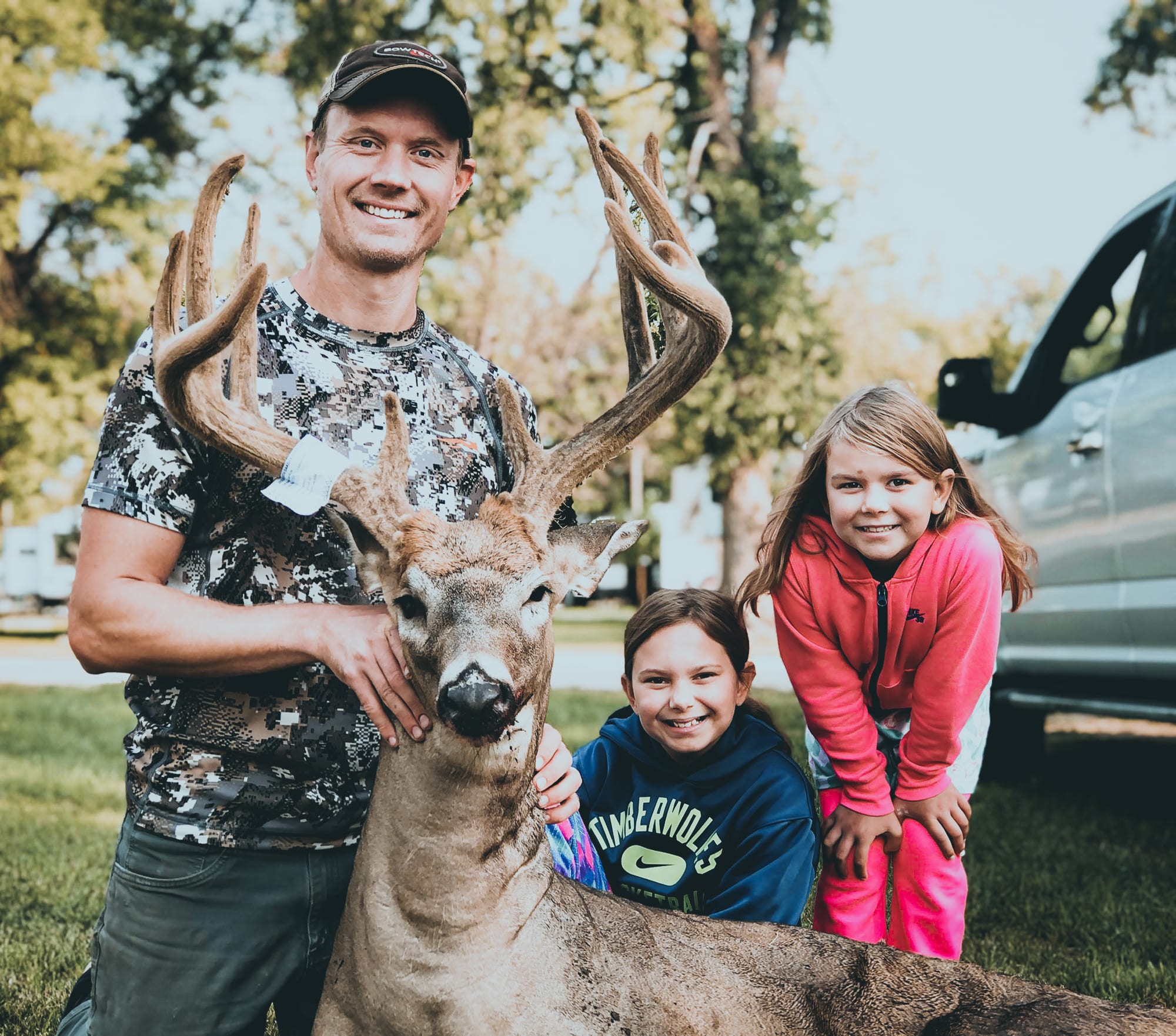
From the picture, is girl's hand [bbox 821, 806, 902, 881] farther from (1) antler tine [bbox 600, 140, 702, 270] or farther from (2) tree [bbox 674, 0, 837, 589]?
(2) tree [bbox 674, 0, 837, 589]

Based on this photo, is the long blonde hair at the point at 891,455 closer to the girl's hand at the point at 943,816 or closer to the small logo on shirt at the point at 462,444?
the girl's hand at the point at 943,816

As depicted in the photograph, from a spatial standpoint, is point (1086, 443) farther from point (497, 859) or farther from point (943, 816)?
point (497, 859)

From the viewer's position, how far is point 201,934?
279cm

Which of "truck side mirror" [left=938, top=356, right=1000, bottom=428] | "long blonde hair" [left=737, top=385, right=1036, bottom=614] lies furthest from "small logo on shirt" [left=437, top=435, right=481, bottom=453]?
"truck side mirror" [left=938, top=356, right=1000, bottom=428]

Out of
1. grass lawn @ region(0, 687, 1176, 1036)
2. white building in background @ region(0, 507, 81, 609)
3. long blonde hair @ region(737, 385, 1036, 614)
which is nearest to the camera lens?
long blonde hair @ region(737, 385, 1036, 614)

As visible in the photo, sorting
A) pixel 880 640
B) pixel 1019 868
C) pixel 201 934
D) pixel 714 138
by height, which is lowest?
pixel 1019 868

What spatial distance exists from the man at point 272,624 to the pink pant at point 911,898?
1.03 meters

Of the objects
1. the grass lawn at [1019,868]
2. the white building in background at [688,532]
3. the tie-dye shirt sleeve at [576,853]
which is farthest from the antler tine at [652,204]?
the white building in background at [688,532]

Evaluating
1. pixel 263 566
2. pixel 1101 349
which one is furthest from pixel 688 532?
pixel 263 566

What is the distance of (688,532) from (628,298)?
38977 mm

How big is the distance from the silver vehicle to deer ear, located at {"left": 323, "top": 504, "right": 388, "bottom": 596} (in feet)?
12.4

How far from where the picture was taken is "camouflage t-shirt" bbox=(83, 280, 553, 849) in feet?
9.13

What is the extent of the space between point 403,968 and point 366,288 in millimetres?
1769

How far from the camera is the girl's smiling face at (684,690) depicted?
350 centimetres
